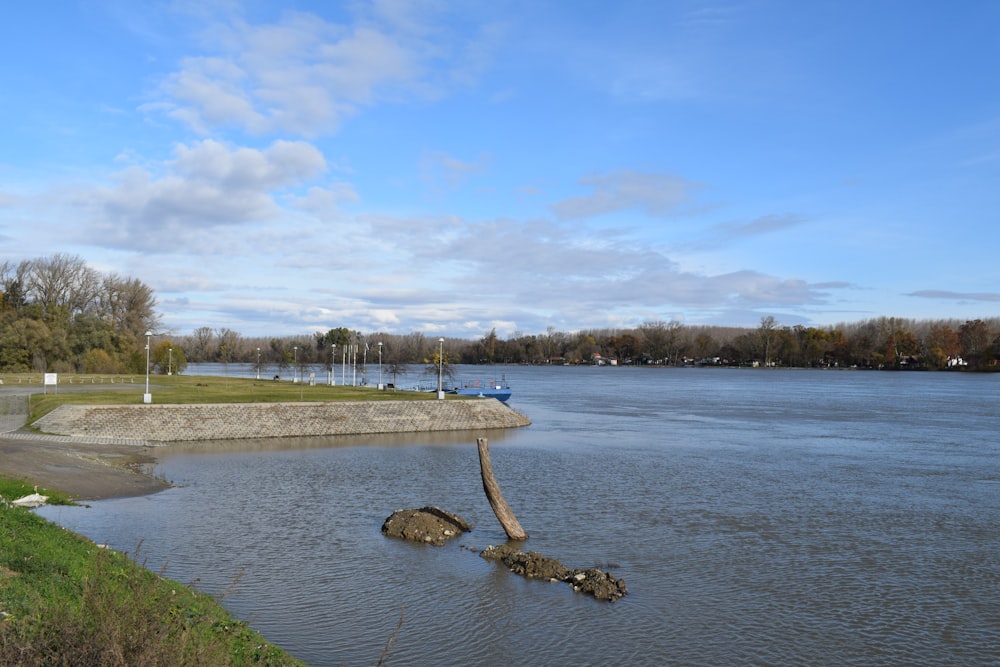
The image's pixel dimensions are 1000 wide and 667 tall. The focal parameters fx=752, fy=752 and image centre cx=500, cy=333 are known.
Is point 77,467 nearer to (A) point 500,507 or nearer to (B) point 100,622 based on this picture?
(A) point 500,507

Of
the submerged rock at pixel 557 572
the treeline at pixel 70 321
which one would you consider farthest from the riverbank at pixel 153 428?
the treeline at pixel 70 321

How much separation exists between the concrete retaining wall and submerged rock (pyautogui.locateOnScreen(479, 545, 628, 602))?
23.7m

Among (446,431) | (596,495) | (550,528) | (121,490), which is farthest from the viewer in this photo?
(446,431)

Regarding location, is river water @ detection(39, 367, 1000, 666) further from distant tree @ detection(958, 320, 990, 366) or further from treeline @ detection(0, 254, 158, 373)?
distant tree @ detection(958, 320, 990, 366)

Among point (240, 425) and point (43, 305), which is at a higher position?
point (43, 305)

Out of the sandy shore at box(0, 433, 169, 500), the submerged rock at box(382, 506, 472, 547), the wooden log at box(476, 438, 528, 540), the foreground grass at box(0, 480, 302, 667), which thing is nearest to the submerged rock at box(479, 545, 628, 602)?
the wooden log at box(476, 438, 528, 540)

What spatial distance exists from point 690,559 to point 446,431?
89.8 ft

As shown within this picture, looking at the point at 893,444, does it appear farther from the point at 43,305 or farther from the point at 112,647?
the point at 43,305

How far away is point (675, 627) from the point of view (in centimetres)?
1231

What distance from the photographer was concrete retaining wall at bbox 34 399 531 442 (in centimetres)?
3359

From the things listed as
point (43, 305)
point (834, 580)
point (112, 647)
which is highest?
point (43, 305)

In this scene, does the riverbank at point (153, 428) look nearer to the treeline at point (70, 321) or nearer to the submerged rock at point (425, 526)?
the submerged rock at point (425, 526)

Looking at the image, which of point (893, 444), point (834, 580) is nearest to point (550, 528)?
point (834, 580)

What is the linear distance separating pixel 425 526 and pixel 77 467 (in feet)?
43.4
